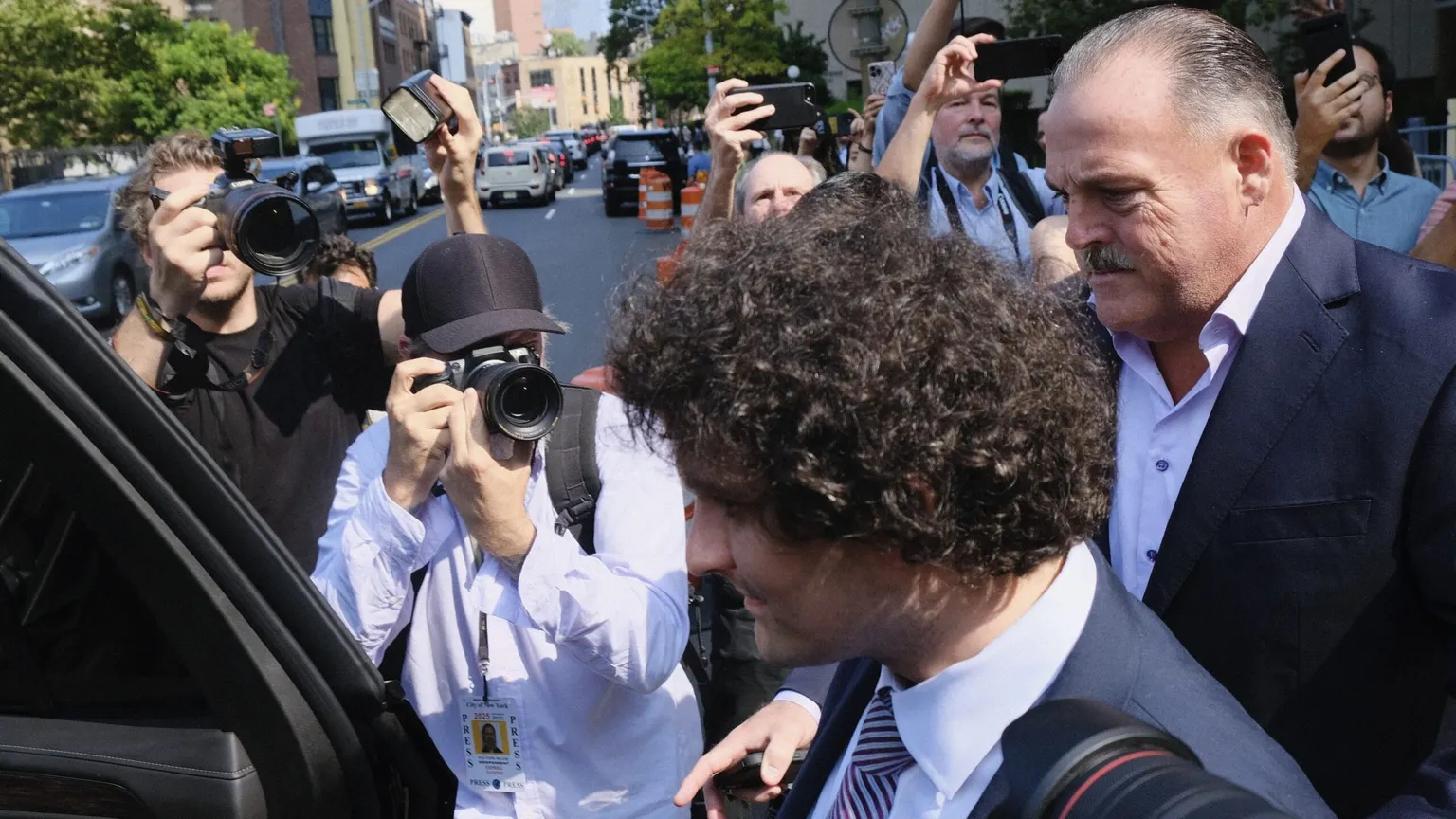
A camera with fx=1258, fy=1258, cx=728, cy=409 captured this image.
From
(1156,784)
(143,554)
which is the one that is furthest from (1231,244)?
(143,554)

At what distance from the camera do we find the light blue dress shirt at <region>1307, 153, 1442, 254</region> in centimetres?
404

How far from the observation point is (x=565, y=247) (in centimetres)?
2136

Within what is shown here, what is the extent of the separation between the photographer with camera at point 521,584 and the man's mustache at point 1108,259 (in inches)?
29.9

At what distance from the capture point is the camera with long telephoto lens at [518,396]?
77.0 inches

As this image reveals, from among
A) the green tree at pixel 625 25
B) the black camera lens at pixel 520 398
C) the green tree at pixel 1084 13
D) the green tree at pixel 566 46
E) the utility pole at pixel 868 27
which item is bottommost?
the black camera lens at pixel 520 398

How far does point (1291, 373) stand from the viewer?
73.0 inches

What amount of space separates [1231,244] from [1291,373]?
22cm

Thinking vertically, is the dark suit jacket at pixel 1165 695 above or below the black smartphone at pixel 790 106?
below

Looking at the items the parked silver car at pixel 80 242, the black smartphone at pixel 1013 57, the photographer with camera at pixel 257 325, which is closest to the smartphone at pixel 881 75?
the black smartphone at pixel 1013 57

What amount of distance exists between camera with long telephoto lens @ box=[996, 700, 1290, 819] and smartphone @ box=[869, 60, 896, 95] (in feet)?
17.0

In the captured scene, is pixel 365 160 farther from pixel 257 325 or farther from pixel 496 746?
pixel 496 746

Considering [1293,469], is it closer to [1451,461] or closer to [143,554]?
[1451,461]

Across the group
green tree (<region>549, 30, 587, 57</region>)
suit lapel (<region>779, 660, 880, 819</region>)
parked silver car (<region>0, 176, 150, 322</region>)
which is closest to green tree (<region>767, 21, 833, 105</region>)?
parked silver car (<region>0, 176, 150, 322</region>)

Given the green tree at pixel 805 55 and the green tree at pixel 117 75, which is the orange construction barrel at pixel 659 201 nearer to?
the green tree at pixel 805 55
